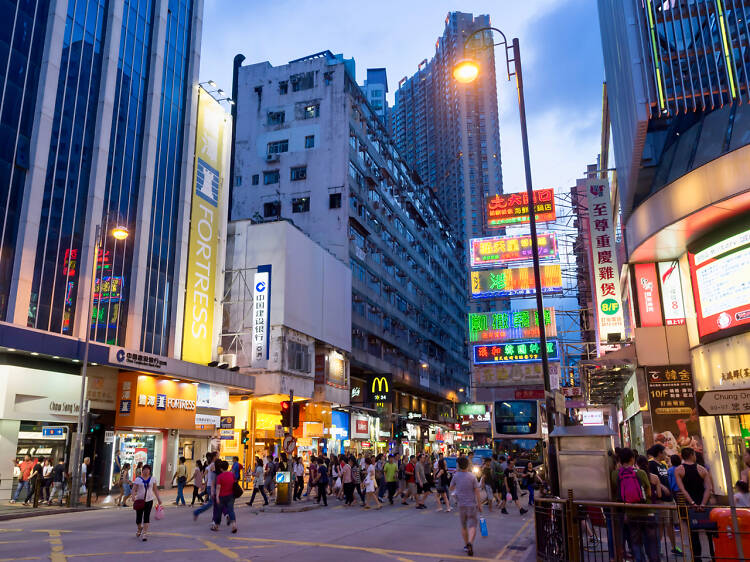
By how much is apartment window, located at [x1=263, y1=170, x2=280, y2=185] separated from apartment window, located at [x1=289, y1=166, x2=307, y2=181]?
1350 millimetres

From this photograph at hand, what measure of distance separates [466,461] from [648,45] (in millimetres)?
13746

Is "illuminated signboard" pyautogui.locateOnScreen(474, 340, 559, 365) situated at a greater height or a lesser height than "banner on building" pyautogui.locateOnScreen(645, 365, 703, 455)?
greater

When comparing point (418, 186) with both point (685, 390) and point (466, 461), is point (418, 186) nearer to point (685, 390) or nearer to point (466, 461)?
point (685, 390)

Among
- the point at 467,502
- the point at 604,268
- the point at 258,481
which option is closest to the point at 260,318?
the point at 258,481

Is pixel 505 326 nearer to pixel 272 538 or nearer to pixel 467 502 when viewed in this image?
pixel 272 538

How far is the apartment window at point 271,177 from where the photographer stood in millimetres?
54469

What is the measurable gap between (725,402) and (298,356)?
31497 millimetres

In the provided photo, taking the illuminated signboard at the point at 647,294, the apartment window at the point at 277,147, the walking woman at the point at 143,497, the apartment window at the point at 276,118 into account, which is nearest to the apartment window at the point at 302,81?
the apartment window at the point at 276,118

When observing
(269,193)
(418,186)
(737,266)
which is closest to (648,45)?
(737,266)

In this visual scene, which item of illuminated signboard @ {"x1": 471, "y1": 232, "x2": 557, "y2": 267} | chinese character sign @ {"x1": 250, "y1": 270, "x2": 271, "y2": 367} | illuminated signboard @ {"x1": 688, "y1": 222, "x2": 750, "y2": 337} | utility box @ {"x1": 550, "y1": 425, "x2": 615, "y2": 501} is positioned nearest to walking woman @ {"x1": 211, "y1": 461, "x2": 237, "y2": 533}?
utility box @ {"x1": 550, "y1": 425, "x2": 615, "y2": 501}

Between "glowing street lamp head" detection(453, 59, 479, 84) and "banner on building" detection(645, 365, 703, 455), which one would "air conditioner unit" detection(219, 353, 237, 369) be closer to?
"banner on building" detection(645, 365, 703, 455)

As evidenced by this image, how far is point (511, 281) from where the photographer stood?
45312mm

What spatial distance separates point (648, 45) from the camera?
18.3 metres

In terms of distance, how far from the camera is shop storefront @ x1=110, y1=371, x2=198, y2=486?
87.3ft
